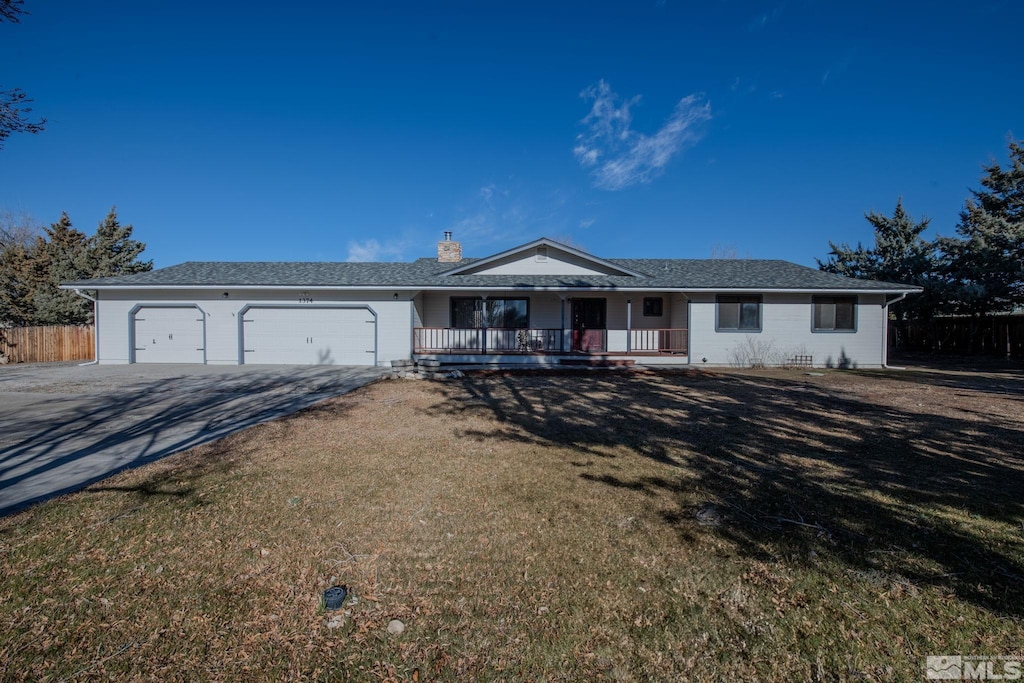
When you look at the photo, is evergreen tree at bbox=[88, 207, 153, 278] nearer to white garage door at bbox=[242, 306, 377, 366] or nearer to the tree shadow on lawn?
white garage door at bbox=[242, 306, 377, 366]

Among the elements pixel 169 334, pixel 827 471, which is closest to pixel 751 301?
pixel 827 471

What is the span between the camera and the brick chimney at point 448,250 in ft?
60.6

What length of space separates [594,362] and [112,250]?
2582 centimetres

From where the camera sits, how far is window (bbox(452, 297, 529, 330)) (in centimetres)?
1652

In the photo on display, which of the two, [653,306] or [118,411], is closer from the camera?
[118,411]

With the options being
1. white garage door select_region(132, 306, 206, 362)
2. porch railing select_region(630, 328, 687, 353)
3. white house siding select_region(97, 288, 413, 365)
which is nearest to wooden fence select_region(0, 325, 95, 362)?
white house siding select_region(97, 288, 413, 365)

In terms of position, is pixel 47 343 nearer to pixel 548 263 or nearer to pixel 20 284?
pixel 20 284

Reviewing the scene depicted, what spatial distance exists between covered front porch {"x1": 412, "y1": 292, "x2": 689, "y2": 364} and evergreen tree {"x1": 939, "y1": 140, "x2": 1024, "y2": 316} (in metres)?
13.7

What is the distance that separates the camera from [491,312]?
16609 mm

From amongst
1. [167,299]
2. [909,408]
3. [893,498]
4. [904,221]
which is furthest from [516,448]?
[904,221]

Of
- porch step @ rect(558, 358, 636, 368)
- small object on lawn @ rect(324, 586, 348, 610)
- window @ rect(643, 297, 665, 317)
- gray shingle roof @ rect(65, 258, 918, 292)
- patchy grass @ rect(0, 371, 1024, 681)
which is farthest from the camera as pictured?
window @ rect(643, 297, 665, 317)

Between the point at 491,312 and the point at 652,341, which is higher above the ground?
the point at 491,312

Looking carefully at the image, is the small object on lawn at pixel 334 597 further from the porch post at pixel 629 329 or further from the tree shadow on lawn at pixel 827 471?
the porch post at pixel 629 329

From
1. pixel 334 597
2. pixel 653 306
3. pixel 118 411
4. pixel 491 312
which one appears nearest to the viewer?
pixel 334 597
